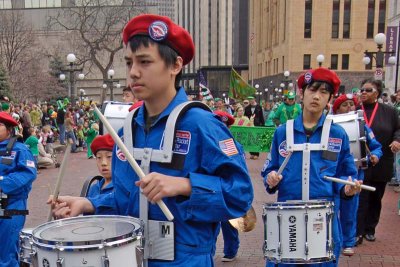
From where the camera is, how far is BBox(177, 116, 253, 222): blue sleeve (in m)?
1.88

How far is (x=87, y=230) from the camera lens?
1987mm

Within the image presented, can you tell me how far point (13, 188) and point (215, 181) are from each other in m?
3.16

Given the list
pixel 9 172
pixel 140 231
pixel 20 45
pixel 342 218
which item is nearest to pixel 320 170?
pixel 342 218

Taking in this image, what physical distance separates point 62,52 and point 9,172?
180 ft

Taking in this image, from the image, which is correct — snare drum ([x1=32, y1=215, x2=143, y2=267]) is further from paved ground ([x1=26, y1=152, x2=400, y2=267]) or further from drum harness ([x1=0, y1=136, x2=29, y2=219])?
drum harness ([x1=0, y1=136, x2=29, y2=219])

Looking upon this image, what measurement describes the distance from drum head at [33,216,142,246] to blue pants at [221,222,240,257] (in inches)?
156

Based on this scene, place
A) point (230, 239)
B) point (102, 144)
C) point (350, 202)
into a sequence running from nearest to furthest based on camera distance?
point (102, 144) → point (350, 202) → point (230, 239)

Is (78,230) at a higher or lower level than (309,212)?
higher

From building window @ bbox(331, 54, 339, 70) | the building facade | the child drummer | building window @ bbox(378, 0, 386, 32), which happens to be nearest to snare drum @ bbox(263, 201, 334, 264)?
the child drummer

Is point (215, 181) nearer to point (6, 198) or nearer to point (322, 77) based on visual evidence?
point (322, 77)

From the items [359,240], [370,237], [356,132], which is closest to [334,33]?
[370,237]

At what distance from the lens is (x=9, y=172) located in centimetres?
455

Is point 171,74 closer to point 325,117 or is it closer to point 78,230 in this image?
point 78,230

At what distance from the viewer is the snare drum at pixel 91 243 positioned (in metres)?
1.77
